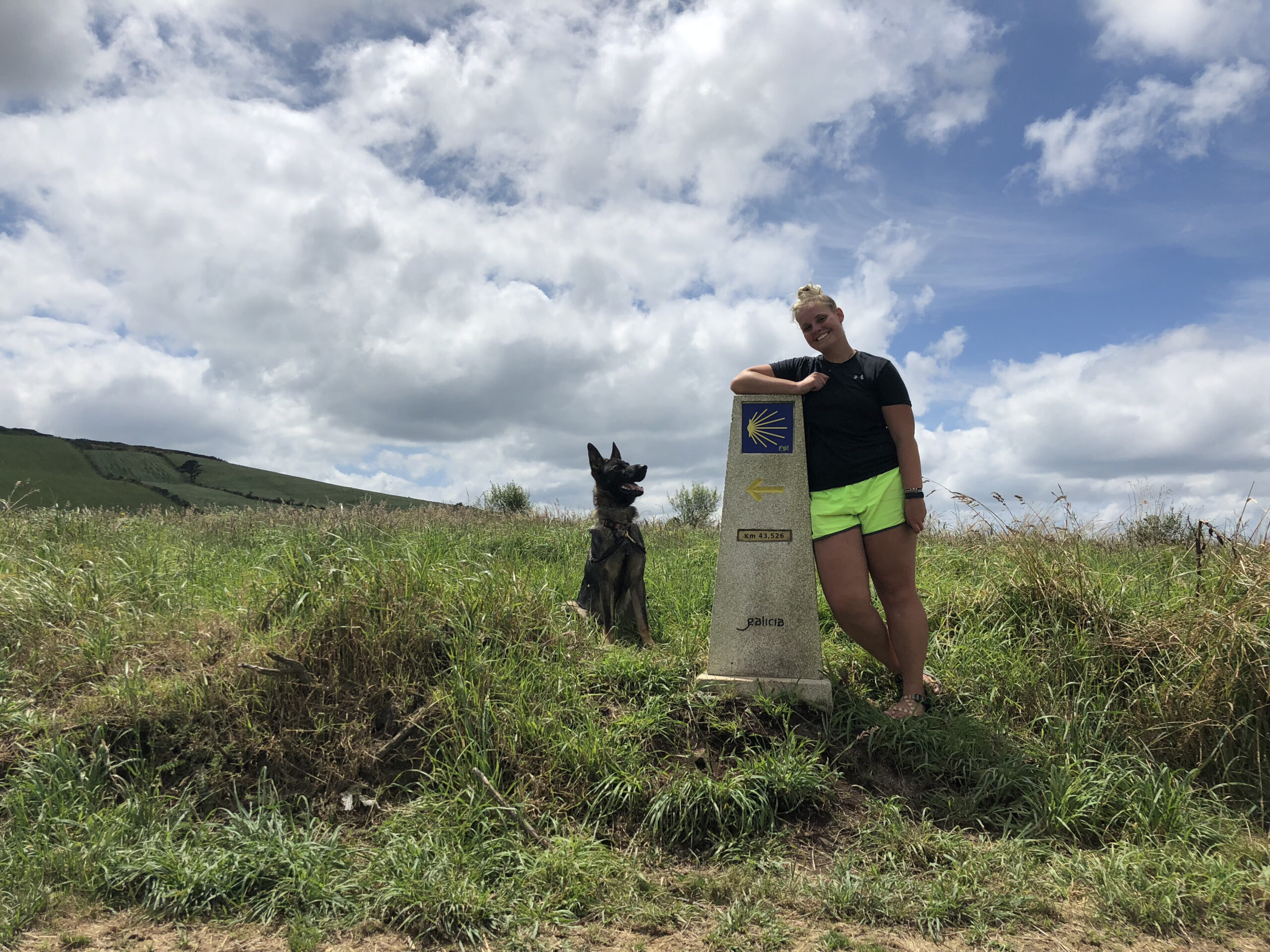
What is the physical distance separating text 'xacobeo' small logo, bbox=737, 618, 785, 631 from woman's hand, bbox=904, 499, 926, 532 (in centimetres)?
99

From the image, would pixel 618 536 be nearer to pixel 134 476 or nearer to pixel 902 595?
pixel 902 595

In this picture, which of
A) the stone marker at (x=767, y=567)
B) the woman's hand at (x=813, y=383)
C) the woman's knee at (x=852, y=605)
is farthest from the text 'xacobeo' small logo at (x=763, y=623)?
the woman's hand at (x=813, y=383)

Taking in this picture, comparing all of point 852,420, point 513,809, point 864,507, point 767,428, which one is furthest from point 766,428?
point 513,809

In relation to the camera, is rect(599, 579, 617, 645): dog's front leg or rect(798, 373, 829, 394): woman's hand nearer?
rect(798, 373, 829, 394): woman's hand

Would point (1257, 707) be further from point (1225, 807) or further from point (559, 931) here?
point (559, 931)

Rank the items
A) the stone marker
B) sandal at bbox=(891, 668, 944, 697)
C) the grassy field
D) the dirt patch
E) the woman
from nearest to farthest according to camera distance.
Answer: the dirt patch
the grassy field
the woman
the stone marker
sandal at bbox=(891, 668, 944, 697)

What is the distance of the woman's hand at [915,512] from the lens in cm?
434

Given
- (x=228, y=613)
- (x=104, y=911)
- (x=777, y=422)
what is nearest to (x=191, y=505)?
(x=228, y=613)

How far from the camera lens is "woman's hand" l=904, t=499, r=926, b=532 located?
171 inches

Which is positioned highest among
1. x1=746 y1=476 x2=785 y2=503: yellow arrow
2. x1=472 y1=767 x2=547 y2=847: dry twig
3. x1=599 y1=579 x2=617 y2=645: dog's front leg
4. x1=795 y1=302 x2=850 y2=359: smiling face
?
x1=795 y1=302 x2=850 y2=359: smiling face

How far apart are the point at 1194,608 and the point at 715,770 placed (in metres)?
3.79

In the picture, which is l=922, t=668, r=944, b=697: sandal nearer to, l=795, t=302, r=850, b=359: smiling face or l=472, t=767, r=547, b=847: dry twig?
l=795, t=302, r=850, b=359: smiling face

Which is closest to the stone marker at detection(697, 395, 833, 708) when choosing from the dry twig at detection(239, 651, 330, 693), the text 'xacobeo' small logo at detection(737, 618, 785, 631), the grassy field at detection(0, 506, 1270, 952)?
the text 'xacobeo' small logo at detection(737, 618, 785, 631)

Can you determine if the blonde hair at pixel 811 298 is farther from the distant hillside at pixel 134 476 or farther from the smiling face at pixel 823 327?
the distant hillside at pixel 134 476
